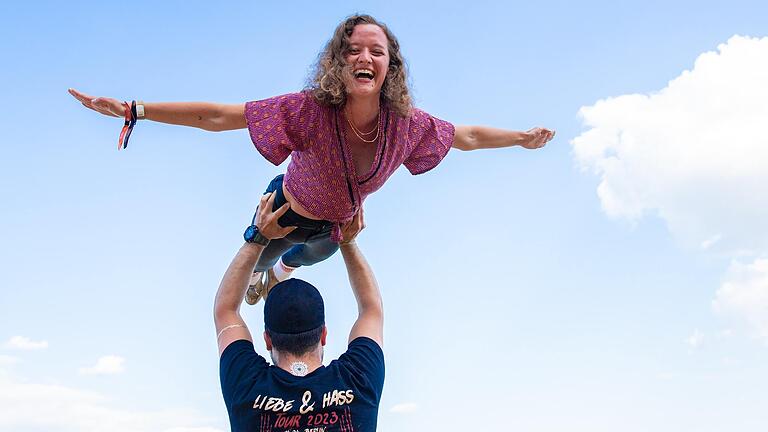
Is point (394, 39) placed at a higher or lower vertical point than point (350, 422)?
higher

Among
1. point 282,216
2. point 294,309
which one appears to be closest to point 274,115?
point 282,216

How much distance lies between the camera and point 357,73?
16.9 ft

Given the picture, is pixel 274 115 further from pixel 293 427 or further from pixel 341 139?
pixel 293 427

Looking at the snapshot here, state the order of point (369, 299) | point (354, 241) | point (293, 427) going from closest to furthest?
point (293, 427)
point (369, 299)
point (354, 241)

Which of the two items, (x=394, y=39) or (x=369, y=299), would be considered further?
(x=394, y=39)

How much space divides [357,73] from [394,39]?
0.49 metres

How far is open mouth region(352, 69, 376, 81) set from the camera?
514cm

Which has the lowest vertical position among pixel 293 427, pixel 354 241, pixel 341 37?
pixel 293 427

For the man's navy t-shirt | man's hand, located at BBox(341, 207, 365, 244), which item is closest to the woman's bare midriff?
man's hand, located at BBox(341, 207, 365, 244)

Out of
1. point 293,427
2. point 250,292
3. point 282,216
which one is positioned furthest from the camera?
point 250,292

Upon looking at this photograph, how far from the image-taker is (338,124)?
5.32 meters

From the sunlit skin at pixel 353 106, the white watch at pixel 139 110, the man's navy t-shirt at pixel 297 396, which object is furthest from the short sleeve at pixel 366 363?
the white watch at pixel 139 110

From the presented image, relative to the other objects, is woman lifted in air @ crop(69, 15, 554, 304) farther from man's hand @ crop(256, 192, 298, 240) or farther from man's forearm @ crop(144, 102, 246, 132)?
man's hand @ crop(256, 192, 298, 240)

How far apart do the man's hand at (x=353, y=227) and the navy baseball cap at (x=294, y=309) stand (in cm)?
141
